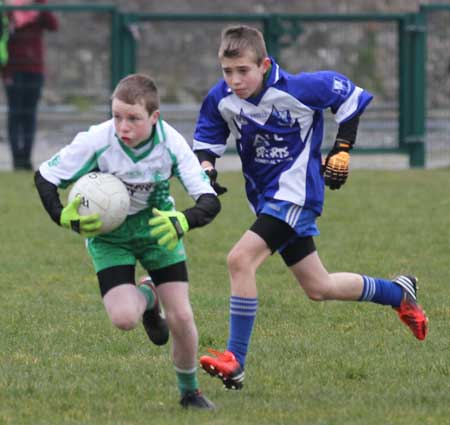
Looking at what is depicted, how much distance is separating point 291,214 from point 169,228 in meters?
1.06

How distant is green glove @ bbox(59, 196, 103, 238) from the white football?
0.02 metres

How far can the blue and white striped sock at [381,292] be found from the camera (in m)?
6.66

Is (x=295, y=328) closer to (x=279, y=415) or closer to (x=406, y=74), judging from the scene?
(x=279, y=415)

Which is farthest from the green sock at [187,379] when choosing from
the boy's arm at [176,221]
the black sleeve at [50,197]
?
the black sleeve at [50,197]

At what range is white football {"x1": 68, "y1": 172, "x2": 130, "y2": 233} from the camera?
5434 millimetres

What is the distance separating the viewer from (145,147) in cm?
565

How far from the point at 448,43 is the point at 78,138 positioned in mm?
11624

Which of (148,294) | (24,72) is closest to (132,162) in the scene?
(148,294)

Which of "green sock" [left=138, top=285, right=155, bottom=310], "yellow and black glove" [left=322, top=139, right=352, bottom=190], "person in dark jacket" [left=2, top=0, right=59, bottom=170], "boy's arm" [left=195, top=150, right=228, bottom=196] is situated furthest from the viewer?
"person in dark jacket" [left=2, top=0, right=59, bottom=170]

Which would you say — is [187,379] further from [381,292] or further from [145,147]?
[381,292]

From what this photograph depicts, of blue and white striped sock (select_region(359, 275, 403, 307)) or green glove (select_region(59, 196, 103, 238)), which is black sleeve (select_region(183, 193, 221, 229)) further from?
blue and white striped sock (select_region(359, 275, 403, 307))

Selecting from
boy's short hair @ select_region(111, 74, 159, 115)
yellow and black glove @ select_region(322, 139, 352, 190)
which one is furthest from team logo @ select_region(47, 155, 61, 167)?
yellow and black glove @ select_region(322, 139, 352, 190)

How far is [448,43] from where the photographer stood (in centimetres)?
1664

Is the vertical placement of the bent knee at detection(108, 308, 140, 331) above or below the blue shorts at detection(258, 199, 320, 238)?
below
